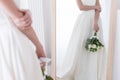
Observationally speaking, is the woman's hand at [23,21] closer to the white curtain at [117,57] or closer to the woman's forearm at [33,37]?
the woman's forearm at [33,37]

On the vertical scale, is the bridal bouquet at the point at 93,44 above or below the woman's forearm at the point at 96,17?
below

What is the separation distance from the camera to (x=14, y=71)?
2.77ft

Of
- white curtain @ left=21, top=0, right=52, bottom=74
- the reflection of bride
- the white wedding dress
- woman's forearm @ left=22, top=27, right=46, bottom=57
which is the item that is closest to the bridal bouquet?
the reflection of bride

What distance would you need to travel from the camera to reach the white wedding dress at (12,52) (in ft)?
2.72

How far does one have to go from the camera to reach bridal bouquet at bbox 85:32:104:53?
64.1 inches

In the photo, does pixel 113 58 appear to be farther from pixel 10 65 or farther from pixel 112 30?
pixel 10 65

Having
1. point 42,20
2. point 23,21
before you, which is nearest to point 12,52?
point 23,21

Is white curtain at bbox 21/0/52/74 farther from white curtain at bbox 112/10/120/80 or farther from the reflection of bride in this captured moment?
white curtain at bbox 112/10/120/80

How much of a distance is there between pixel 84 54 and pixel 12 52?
971 millimetres

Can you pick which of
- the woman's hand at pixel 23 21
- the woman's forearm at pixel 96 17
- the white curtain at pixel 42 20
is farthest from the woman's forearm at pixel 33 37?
the woman's forearm at pixel 96 17

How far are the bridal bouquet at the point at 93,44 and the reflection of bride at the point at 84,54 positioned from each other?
0.10ft

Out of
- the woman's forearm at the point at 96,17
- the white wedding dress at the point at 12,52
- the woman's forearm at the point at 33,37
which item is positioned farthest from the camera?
the woman's forearm at the point at 96,17

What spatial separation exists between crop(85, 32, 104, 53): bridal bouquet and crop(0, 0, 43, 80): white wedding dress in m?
0.87

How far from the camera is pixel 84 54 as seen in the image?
5.63ft
